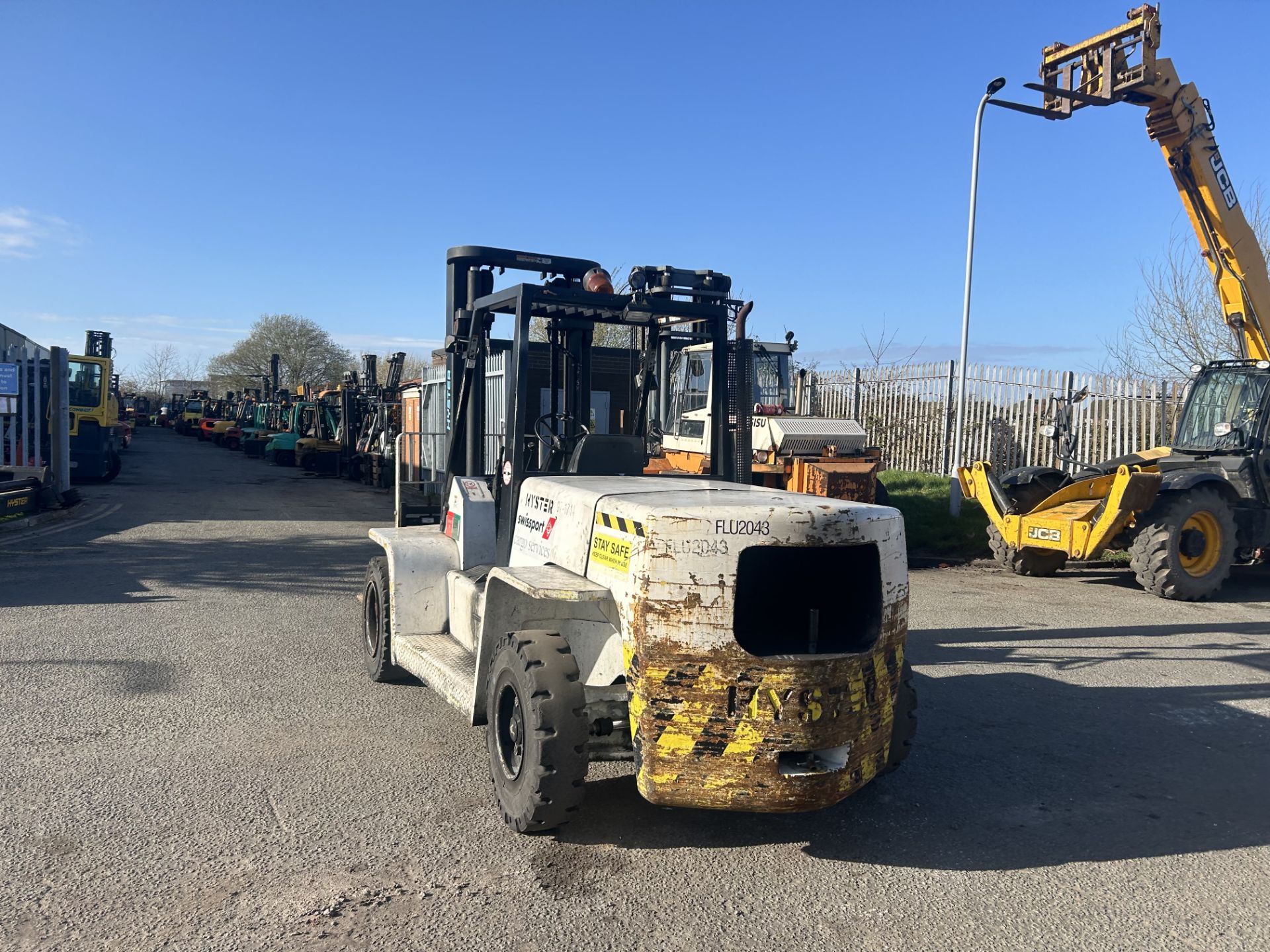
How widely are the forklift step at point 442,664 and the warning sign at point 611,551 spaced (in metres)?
1.03

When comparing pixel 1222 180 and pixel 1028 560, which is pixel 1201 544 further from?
pixel 1222 180

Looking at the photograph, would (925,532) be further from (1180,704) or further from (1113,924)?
(1113,924)

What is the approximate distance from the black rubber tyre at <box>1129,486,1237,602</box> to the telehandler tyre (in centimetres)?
145

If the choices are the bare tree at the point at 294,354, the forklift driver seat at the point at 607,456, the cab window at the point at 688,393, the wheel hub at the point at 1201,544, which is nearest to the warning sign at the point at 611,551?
the forklift driver seat at the point at 607,456

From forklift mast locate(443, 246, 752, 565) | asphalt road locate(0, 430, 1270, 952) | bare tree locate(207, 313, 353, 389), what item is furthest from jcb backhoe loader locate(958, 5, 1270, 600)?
bare tree locate(207, 313, 353, 389)

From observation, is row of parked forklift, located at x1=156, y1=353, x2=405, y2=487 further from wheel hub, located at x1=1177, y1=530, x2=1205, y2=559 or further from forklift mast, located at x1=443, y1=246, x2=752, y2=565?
forklift mast, located at x1=443, y1=246, x2=752, y2=565

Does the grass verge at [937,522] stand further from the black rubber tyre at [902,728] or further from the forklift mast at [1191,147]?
the black rubber tyre at [902,728]

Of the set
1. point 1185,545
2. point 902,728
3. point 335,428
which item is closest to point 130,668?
point 902,728

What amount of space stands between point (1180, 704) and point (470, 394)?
522 cm

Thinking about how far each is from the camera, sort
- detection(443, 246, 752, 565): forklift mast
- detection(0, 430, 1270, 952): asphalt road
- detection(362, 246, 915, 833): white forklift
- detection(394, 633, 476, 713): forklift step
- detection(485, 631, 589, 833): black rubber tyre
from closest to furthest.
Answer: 1. detection(0, 430, 1270, 952): asphalt road
2. detection(362, 246, 915, 833): white forklift
3. detection(485, 631, 589, 833): black rubber tyre
4. detection(394, 633, 476, 713): forklift step
5. detection(443, 246, 752, 565): forklift mast

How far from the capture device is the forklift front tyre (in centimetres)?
1265

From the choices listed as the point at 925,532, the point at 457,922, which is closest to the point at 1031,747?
the point at 457,922

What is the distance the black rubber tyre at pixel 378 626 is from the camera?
6570 millimetres

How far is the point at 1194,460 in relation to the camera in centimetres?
1213
